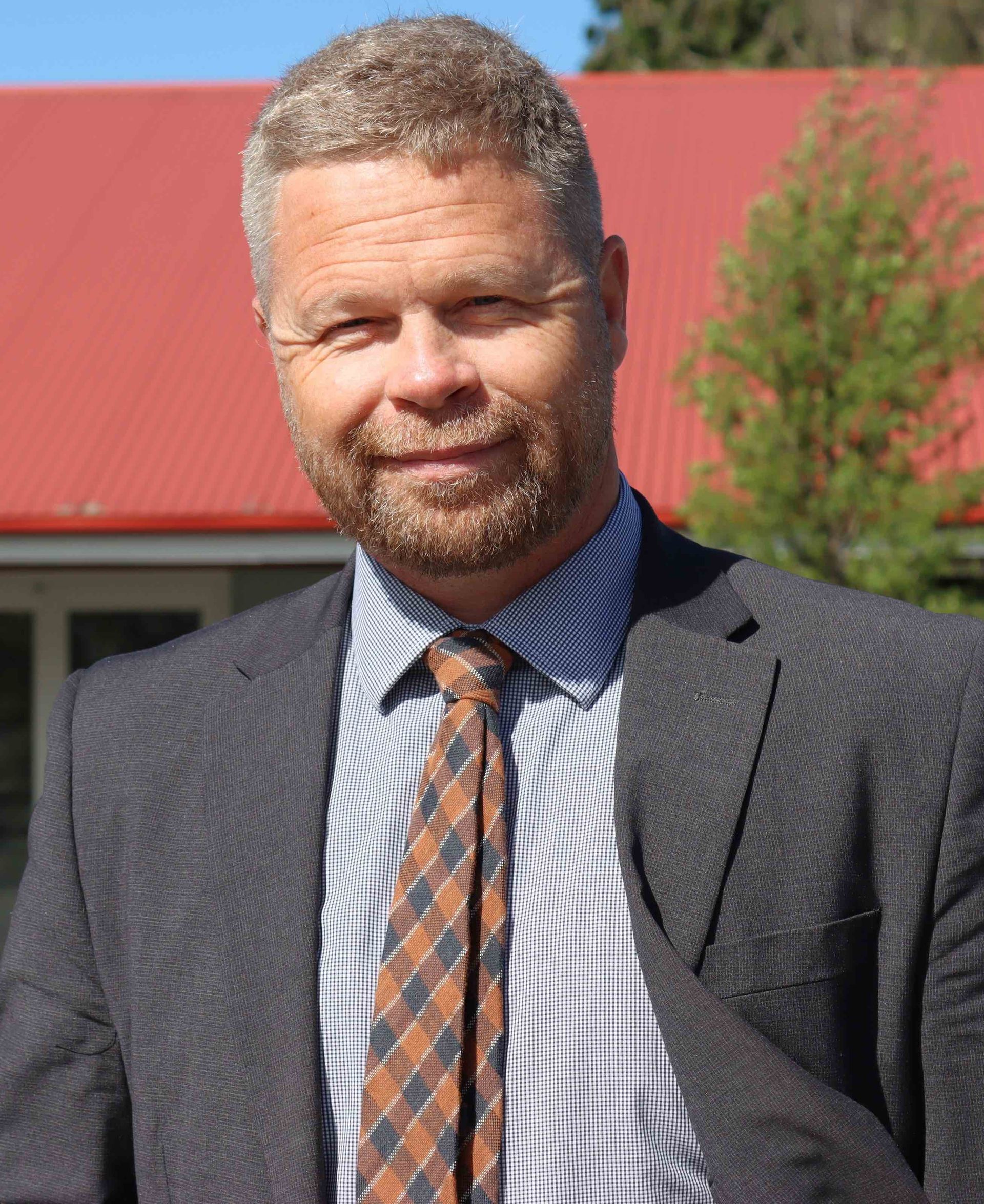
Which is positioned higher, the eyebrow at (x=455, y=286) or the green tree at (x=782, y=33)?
the eyebrow at (x=455, y=286)

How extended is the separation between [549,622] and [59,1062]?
2.79ft

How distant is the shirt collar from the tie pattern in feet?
0.34

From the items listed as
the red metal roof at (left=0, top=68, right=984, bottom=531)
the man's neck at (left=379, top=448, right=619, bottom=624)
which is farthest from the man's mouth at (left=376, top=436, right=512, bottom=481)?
the red metal roof at (left=0, top=68, right=984, bottom=531)

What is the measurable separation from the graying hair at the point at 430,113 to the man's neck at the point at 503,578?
317mm

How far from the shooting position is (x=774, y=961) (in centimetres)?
154

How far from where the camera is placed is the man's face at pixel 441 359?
1.62 metres

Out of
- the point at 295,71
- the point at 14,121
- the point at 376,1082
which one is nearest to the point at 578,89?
the point at 14,121

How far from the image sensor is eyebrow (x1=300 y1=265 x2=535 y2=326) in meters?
1.61

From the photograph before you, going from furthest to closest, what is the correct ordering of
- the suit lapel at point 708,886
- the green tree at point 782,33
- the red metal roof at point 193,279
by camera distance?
1. the green tree at point 782,33
2. the red metal roof at point 193,279
3. the suit lapel at point 708,886

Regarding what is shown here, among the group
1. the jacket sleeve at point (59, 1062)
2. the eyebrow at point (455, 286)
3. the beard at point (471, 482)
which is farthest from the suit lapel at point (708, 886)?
the jacket sleeve at point (59, 1062)

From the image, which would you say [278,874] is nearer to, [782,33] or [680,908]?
[680,908]

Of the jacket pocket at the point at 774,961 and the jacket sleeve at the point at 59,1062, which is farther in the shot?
the jacket sleeve at the point at 59,1062

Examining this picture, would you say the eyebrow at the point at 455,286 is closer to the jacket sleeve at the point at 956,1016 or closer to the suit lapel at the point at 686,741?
the suit lapel at the point at 686,741

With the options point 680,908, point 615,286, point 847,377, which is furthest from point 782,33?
point 680,908
